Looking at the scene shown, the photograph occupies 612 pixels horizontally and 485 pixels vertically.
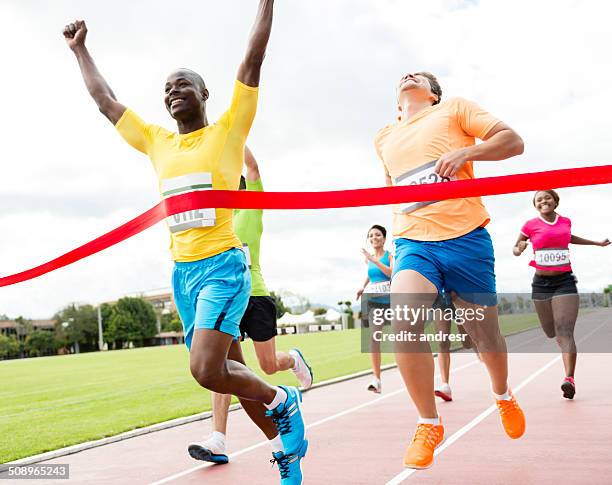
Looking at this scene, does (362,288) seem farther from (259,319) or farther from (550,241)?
(259,319)

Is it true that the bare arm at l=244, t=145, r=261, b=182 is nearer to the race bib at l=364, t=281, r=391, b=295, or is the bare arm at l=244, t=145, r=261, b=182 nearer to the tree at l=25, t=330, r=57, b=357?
the race bib at l=364, t=281, r=391, b=295

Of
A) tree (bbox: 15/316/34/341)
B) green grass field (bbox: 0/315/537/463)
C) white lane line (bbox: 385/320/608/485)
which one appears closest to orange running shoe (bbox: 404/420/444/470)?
white lane line (bbox: 385/320/608/485)

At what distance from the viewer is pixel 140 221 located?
4.38 metres

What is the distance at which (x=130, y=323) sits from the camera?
323ft

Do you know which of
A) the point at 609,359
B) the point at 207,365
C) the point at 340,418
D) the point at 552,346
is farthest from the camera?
the point at 552,346

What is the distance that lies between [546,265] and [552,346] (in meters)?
11.6

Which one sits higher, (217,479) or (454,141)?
(454,141)

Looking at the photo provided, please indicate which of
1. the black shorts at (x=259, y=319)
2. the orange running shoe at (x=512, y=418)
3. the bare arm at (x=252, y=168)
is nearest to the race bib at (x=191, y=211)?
the bare arm at (x=252, y=168)

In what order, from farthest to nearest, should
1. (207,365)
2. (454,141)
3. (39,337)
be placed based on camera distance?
1. (39,337)
2. (454,141)
3. (207,365)

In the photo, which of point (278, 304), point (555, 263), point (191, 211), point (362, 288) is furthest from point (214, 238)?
point (278, 304)

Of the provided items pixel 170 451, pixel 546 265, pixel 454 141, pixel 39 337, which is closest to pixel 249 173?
pixel 454 141

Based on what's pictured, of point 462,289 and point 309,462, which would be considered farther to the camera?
point 309,462

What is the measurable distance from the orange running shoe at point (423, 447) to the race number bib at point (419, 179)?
1196 millimetres

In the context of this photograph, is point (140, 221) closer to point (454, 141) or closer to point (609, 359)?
point (454, 141)
